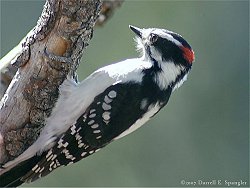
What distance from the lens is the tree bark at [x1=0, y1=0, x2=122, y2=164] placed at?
4.61 m

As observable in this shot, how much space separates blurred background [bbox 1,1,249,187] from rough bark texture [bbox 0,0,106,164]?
178 inches

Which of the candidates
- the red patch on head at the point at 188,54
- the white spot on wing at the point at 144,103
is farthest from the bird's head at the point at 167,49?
the white spot on wing at the point at 144,103

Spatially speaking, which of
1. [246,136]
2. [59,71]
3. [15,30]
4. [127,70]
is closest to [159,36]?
[127,70]

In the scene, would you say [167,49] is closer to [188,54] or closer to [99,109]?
[188,54]

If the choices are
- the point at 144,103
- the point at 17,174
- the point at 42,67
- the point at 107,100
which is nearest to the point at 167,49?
the point at 144,103

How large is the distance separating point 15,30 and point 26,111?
15.0ft

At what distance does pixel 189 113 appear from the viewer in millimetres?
10234

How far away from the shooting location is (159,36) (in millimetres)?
5273

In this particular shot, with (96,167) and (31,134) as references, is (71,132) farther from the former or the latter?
(96,167)

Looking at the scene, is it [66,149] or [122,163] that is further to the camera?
[122,163]

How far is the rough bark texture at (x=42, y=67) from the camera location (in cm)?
461

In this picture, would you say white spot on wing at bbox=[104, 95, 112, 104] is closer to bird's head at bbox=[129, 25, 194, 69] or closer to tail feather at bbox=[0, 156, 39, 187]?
bird's head at bbox=[129, 25, 194, 69]

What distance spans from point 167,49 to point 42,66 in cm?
97

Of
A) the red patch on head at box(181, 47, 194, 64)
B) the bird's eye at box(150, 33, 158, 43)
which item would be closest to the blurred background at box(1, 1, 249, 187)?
the bird's eye at box(150, 33, 158, 43)
